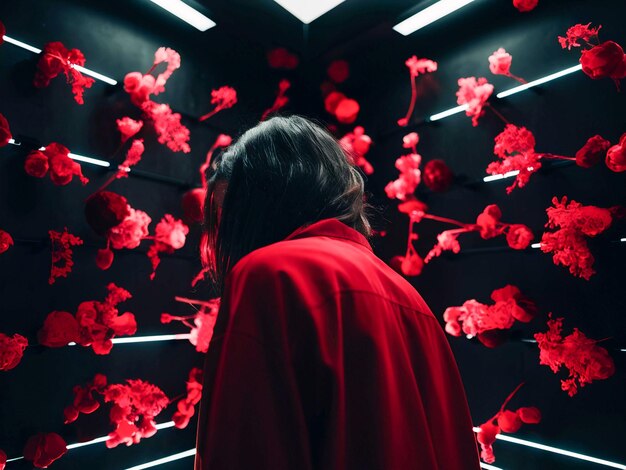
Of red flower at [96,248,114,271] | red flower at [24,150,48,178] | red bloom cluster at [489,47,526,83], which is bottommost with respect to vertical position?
red flower at [96,248,114,271]

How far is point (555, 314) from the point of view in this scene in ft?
5.90

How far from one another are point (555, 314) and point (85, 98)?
7.09ft

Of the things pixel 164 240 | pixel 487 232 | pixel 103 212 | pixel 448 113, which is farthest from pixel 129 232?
pixel 448 113

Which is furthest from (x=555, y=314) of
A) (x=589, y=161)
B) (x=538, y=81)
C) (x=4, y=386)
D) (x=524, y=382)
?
(x=4, y=386)

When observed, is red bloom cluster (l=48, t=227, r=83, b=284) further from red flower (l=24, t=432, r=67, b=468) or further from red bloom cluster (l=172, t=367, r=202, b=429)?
red bloom cluster (l=172, t=367, r=202, b=429)

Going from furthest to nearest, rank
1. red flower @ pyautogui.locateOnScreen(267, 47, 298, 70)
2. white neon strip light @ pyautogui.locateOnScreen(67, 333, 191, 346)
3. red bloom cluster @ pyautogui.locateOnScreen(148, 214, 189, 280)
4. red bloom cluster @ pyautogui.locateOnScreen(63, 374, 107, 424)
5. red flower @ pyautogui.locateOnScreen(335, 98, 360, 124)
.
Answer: red flower @ pyautogui.locateOnScreen(335, 98, 360, 124)
red flower @ pyautogui.locateOnScreen(267, 47, 298, 70)
red bloom cluster @ pyautogui.locateOnScreen(148, 214, 189, 280)
white neon strip light @ pyautogui.locateOnScreen(67, 333, 191, 346)
red bloom cluster @ pyautogui.locateOnScreen(63, 374, 107, 424)

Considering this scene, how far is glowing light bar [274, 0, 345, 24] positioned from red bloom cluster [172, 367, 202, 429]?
1.90 meters

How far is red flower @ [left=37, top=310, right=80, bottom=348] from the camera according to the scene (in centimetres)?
160

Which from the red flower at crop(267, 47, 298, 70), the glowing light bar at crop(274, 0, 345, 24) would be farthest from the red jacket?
the red flower at crop(267, 47, 298, 70)

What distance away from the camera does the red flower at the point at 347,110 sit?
A: 274cm

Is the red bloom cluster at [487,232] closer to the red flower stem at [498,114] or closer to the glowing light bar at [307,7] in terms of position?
the red flower stem at [498,114]

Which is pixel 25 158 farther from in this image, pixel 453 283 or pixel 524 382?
pixel 524 382

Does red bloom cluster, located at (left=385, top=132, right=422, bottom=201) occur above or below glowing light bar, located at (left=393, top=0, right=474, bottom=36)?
below

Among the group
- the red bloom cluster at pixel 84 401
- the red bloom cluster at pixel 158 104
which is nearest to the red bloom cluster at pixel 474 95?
the red bloom cluster at pixel 158 104
